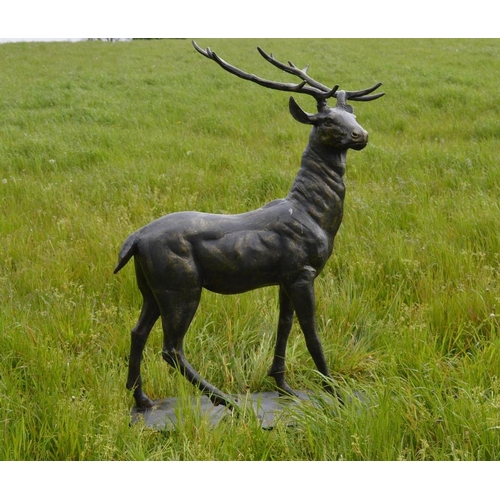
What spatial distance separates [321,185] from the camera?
8.46ft

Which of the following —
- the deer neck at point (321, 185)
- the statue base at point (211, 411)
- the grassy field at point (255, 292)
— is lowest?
the statue base at point (211, 411)

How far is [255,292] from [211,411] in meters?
1.29

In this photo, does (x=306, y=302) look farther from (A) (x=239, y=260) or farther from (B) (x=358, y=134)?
(B) (x=358, y=134)

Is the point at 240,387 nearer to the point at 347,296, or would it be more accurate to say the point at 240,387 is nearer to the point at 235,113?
the point at 347,296

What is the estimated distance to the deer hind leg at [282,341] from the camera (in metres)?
2.77

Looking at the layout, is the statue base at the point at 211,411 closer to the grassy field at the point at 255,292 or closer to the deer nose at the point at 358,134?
the grassy field at the point at 255,292

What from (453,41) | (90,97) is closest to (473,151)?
(90,97)

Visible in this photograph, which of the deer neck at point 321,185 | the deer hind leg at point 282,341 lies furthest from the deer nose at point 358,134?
the deer hind leg at point 282,341

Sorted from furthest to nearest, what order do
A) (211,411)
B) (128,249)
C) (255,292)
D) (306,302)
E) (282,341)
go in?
(255,292), (282,341), (211,411), (306,302), (128,249)

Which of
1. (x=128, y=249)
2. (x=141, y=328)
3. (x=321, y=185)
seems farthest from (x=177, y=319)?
(x=321, y=185)

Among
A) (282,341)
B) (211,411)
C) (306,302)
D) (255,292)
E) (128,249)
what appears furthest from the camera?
(255,292)

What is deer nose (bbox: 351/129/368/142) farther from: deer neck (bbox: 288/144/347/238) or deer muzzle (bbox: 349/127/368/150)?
deer neck (bbox: 288/144/347/238)

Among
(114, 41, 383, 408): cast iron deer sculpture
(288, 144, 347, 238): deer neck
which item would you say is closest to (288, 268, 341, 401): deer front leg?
(114, 41, 383, 408): cast iron deer sculpture

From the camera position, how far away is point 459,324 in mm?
3396
